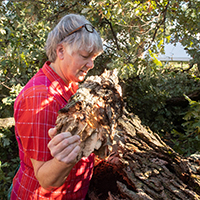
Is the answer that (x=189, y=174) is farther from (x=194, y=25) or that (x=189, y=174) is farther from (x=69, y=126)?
(x=194, y=25)

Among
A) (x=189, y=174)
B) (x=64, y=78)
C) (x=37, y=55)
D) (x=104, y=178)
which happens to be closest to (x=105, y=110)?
(x=64, y=78)

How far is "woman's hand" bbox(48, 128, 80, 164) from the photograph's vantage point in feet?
3.37

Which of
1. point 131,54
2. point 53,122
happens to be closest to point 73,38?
point 53,122

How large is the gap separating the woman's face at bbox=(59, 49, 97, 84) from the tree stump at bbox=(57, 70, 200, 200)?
14 centimetres

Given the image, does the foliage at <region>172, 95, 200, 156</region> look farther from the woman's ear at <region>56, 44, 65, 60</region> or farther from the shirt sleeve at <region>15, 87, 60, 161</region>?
the shirt sleeve at <region>15, 87, 60, 161</region>

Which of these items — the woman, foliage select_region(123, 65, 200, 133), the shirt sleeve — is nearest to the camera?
the woman

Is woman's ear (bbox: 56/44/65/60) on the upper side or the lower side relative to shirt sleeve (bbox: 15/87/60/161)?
upper

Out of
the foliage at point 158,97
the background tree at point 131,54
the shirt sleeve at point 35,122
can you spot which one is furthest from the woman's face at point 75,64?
the foliage at point 158,97

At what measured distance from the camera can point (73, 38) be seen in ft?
5.06

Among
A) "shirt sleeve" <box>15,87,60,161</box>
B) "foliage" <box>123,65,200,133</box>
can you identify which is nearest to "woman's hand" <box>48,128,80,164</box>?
"shirt sleeve" <box>15,87,60,161</box>

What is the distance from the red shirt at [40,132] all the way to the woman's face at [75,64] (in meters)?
0.08

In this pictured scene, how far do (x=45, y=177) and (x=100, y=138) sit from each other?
0.44 metres

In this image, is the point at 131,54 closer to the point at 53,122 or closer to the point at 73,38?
the point at 73,38

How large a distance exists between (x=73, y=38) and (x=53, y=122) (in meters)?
0.71
